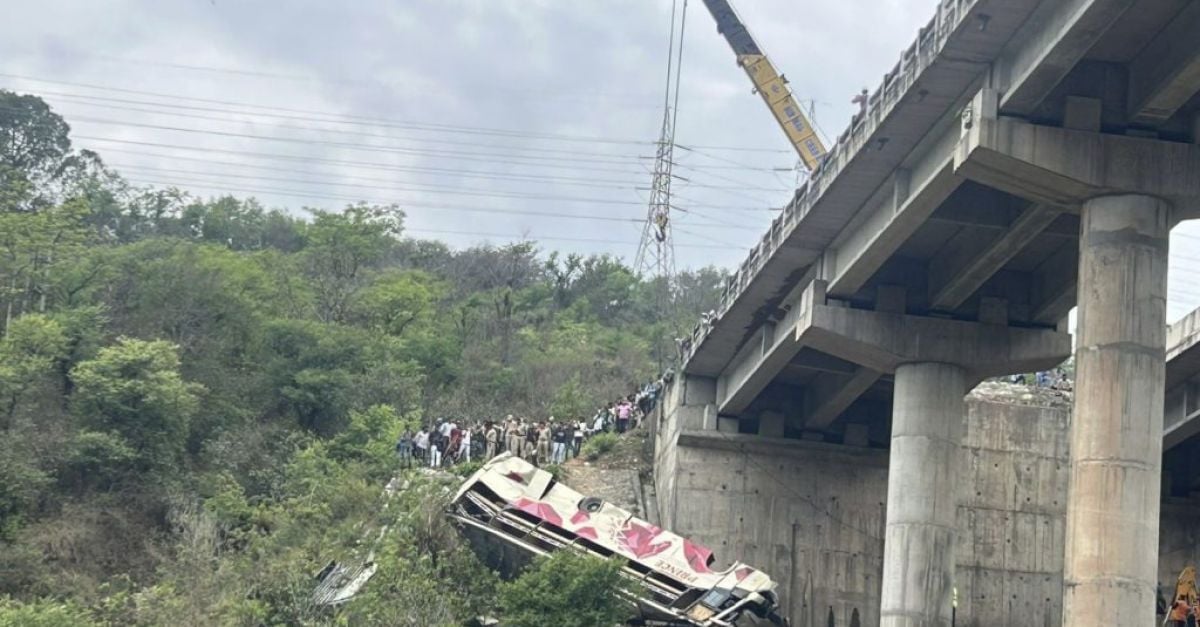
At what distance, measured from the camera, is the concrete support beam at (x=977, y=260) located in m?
35.5

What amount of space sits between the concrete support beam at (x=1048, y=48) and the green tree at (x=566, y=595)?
47.1 ft

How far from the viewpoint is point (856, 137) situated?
36031 millimetres

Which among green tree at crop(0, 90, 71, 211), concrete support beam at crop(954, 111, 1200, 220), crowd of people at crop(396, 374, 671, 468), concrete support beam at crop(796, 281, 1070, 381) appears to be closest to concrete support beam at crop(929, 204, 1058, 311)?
concrete support beam at crop(796, 281, 1070, 381)

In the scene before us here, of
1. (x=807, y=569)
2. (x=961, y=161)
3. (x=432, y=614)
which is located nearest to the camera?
(x=961, y=161)

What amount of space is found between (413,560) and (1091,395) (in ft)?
59.8

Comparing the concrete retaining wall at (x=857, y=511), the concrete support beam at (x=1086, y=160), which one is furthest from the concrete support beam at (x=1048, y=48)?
the concrete retaining wall at (x=857, y=511)

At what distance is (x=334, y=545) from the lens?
4412 cm

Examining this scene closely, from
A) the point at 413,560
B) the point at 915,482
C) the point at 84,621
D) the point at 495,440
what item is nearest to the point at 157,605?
the point at 84,621

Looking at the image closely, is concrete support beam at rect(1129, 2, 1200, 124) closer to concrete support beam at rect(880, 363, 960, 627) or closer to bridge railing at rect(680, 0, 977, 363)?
bridge railing at rect(680, 0, 977, 363)

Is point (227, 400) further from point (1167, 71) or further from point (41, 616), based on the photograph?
Result: point (1167, 71)

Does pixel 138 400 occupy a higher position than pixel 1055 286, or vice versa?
pixel 1055 286

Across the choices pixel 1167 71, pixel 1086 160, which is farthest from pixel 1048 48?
pixel 1086 160

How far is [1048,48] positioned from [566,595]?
16.3 metres

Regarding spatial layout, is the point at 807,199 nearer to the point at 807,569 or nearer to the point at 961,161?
the point at 961,161
